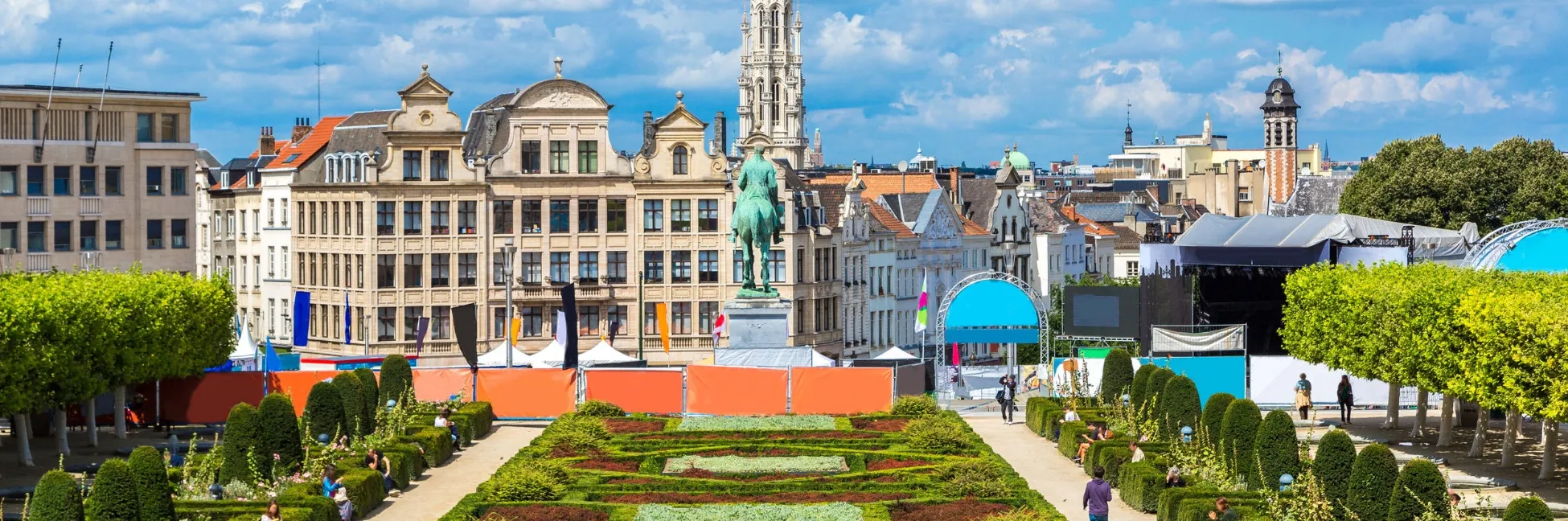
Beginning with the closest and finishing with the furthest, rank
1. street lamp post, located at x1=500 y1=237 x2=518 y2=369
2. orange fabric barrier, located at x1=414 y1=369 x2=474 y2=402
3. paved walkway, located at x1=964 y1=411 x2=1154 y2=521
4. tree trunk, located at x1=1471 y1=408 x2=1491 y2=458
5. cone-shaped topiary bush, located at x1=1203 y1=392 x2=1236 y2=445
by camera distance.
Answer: paved walkway, located at x1=964 y1=411 x2=1154 y2=521 → cone-shaped topiary bush, located at x1=1203 y1=392 x2=1236 y2=445 → tree trunk, located at x1=1471 y1=408 x2=1491 y2=458 → orange fabric barrier, located at x1=414 y1=369 x2=474 y2=402 → street lamp post, located at x1=500 y1=237 x2=518 y2=369

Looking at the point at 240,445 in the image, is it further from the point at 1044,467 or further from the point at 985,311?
the point at 985,311

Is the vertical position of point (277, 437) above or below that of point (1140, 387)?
below

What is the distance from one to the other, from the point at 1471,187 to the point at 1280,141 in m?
87.9

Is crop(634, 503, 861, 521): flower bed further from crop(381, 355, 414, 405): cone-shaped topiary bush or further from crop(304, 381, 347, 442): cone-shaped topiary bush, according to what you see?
crop(381, 355, 414, 405): cone-shaped topiary bush

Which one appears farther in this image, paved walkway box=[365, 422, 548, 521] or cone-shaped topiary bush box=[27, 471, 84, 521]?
paved walkway box=[365, 422, 548, 521]

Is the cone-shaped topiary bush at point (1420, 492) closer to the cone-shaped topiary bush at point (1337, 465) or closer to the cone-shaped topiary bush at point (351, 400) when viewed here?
the cone-shaped topiary bush at point (1337, 465)

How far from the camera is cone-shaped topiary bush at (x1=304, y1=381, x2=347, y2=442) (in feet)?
160

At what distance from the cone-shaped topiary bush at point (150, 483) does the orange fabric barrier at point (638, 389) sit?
24.8 m

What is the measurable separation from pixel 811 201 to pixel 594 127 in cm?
1165

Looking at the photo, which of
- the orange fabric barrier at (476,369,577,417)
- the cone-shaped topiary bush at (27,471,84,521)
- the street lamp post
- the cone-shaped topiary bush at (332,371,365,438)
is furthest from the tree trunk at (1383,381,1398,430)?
the cone-shaped topiary bush at (27,471,84,521)

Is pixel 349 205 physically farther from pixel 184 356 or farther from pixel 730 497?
pixel 730 497

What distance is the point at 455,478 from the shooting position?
47.9m

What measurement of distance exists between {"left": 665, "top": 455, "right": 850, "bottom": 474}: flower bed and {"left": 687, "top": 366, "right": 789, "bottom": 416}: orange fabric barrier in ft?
31.8

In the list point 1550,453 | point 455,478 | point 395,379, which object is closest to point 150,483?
point 455,478
